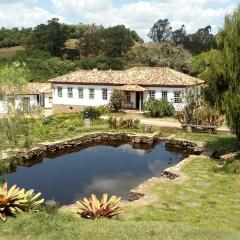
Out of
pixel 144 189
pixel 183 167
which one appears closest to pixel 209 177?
pixel 183 167

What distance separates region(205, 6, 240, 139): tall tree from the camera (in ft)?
69.2

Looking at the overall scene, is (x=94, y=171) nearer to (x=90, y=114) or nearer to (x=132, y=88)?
(x=90, y=114)

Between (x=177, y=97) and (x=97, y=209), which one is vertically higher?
(x=177, y=97)

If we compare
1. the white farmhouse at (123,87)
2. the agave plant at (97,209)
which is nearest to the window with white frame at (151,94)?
the white farmhouse at (123,87)

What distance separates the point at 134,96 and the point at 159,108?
Answer: 572cm

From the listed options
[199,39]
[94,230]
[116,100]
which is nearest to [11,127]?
[94,230]

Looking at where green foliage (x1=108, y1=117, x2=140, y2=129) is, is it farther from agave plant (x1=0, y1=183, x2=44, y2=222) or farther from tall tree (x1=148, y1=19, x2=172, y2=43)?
tall tree (x1=148, y1=19, x2=172, y2=43)

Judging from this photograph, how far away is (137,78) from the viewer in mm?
45375

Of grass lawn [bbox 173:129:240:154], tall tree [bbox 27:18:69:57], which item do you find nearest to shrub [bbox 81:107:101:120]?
grass lawn [bbox 173:129:240:154]

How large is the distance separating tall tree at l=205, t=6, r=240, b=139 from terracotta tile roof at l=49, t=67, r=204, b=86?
19.6 metres

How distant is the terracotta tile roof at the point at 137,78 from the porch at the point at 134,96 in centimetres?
95

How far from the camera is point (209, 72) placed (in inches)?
872

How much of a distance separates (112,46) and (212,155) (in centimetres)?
7088

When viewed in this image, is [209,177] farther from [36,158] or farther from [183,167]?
[36,158]
